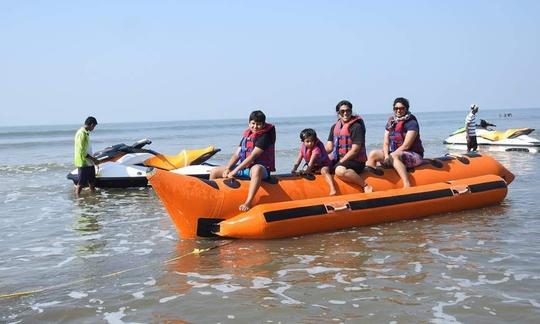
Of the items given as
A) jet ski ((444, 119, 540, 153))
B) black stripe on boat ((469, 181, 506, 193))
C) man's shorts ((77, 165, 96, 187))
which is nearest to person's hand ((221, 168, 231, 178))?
black stripe on boat ((469, 181, 506, 193))

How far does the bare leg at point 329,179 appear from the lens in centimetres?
720

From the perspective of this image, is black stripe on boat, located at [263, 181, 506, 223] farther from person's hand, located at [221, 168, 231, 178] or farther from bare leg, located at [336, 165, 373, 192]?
person's hand, located at [221, 168, 231, 178]

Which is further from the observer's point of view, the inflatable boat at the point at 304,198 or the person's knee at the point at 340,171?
the person's knee at the point at 340,171

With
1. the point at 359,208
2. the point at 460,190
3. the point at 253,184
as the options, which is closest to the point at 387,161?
the point at 460,190

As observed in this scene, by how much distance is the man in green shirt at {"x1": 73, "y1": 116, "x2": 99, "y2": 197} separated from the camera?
10.3 metres

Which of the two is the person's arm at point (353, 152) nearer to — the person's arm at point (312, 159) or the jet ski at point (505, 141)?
the person's arm at point (312, 159)

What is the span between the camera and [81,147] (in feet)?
34.1

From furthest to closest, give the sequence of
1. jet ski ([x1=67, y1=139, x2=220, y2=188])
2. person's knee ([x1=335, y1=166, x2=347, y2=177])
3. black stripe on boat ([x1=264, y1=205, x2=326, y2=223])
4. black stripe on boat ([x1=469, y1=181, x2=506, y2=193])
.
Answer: jet ski ([x1=67, y1=139, x2=220, y2=188]), black stripe on boat ([x1=469, y1=181, x2=506, y2=193]), person's knee ([x1=335, y1=166, x2=347, y2=177]), black stripe on boat ([x1=264, y1=205, x2=326, y2=223])

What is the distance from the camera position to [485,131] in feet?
62.6

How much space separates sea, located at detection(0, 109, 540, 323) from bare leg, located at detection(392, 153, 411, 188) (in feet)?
1.98

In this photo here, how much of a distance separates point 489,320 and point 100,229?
5161 mm

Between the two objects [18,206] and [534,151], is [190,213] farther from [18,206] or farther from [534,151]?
[534,151]

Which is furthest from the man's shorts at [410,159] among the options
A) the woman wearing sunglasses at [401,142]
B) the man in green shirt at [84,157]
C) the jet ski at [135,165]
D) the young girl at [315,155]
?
the man in green shirt at [84,157]

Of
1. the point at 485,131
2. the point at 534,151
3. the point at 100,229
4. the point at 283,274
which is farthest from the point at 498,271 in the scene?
the point at 485,131
